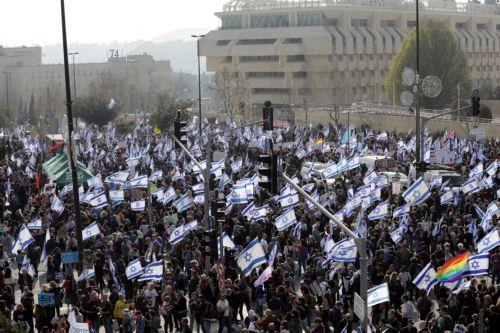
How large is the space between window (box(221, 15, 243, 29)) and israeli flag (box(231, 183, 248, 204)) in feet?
277

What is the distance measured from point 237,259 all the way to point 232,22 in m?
94.1

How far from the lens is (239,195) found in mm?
29625

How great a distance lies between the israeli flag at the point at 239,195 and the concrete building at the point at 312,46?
68178 mm

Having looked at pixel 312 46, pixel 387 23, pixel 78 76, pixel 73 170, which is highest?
pixel 387 23

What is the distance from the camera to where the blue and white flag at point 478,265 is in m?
19.7

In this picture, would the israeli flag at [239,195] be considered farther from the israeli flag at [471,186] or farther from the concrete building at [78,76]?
the concrete building at [78,76]

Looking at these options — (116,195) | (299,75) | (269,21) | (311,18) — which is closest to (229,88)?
(299,75)

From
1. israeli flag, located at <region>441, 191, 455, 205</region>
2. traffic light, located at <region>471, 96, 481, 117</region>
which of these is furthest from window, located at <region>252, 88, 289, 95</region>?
israeli flag, located at <region>441, 191, 455, 205</region>

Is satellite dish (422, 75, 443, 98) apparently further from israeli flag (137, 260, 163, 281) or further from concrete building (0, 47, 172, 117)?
concrete building (0, 47, 172, 117)

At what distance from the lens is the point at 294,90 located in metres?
105

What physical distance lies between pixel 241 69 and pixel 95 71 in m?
50.2

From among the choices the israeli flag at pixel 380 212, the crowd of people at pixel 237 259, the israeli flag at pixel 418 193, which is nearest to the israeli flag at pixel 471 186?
the crowd of people at pixel 237 259

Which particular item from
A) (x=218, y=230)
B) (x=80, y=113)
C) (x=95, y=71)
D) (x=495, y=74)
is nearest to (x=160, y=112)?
(x=80, y=113)

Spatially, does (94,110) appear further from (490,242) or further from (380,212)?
(490,242)
